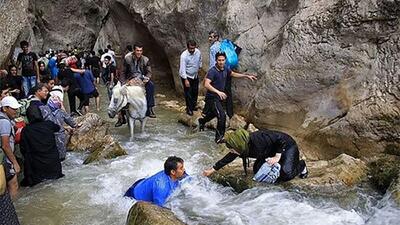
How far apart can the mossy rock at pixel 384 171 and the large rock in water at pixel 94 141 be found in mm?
4284

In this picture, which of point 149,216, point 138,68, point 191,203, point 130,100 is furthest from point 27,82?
point 149,216

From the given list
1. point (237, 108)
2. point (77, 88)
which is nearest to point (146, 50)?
point (77, 88)

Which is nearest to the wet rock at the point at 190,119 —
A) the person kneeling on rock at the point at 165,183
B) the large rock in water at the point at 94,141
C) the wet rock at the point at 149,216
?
the large rock in water at the point at 94,141

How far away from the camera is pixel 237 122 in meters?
9.83

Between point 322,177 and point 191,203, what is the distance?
1.84 metres

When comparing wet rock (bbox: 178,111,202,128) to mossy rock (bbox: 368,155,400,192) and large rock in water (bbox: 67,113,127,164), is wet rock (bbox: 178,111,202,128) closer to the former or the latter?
large rock in water (bbox: 67,113,127,164)

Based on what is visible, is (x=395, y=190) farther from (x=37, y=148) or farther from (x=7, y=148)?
(x=37, y=148)

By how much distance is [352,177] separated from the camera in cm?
646

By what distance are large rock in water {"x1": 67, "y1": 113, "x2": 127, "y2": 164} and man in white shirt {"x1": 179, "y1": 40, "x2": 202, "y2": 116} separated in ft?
7.05

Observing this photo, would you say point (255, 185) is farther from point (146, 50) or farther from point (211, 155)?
point (146, 50)

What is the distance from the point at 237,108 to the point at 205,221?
17.1 ft

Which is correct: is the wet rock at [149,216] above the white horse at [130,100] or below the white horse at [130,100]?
below

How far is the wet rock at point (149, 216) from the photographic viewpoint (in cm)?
479

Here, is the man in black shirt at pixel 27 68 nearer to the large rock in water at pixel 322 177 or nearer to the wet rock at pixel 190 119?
the wet rock at pixel 190 119
